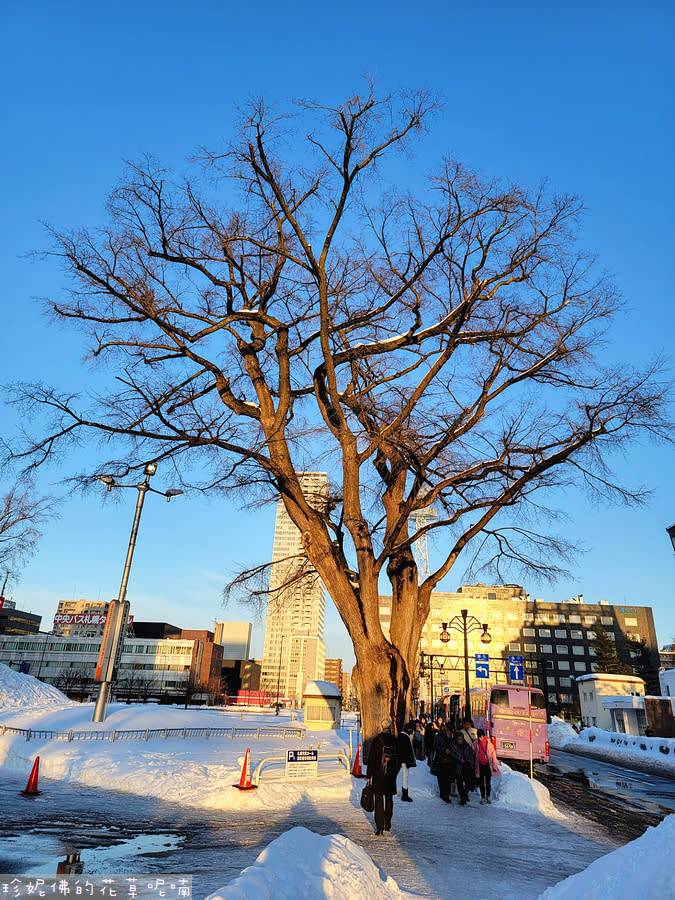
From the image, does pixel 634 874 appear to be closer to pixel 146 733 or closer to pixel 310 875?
pixel 310 875

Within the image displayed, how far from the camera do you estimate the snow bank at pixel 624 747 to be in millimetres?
29016

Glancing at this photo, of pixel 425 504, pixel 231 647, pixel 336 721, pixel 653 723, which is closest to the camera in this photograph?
pixel 425 504

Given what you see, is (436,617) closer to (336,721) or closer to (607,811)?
(336,721)

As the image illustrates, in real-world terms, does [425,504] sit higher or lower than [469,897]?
higher

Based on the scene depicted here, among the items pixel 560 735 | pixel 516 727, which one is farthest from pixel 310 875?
pixel 560 735

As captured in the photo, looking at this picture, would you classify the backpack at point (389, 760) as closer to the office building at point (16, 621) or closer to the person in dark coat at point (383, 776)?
the person in dark coat at point (383, 776)

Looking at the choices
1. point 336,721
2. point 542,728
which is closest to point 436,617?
point 336,721

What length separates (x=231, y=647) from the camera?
7244 inches

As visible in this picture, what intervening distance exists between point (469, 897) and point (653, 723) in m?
44.3

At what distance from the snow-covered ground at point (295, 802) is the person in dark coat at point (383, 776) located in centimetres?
34

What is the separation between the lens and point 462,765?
475 inches

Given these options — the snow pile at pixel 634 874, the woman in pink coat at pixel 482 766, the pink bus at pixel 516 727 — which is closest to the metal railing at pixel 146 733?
the pink bus at pixel 516 727

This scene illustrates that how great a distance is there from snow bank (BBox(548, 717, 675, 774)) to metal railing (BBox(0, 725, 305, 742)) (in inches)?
692

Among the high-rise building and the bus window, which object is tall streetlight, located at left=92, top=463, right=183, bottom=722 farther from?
the high-rise building
